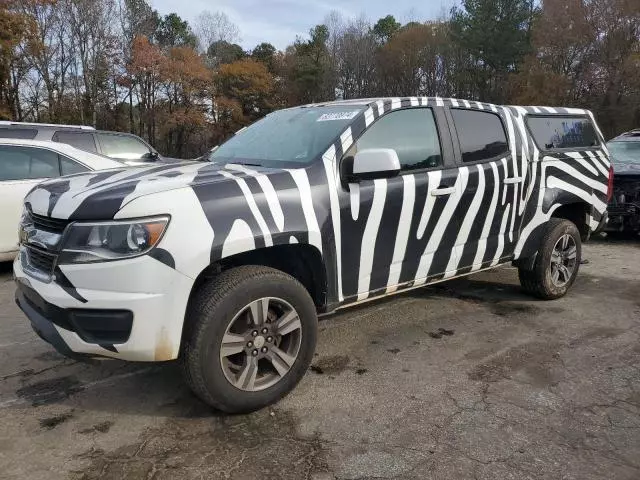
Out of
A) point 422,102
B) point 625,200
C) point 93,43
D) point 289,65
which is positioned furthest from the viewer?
point 289,65

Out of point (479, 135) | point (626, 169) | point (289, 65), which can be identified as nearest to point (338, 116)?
point (479, 135)

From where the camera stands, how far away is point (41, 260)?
2895 mm

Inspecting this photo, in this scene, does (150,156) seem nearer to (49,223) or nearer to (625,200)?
(49,223)

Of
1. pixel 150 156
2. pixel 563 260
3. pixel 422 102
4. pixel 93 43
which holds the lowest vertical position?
pixel 563 260

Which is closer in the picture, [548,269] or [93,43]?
[548,269]

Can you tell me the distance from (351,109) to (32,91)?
1483 inches

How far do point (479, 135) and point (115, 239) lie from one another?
9.83 ft

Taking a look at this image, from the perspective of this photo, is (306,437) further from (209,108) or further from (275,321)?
(209,108)

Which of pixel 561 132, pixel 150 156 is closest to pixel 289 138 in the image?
pixel 561 132

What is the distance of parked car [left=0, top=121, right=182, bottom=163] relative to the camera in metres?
7.52

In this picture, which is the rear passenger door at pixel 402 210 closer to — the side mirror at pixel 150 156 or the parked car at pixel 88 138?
the parked car at pixel 88 138

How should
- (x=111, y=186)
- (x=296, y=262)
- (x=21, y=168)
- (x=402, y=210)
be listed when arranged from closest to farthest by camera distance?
(x=111, y=186) < (x=296, y=262) < (x=402, y=210) < (x=21, y=168)

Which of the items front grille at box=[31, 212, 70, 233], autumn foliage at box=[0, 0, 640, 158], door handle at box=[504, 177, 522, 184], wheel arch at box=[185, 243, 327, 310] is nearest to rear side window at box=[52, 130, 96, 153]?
front grille at box=[31, 212, 70, 233]

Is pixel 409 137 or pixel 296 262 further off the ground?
pixel 409 137
